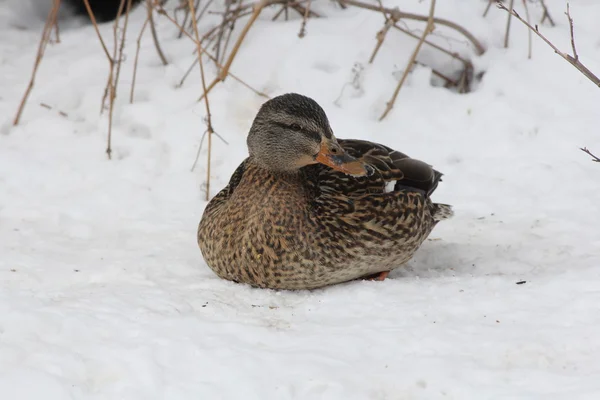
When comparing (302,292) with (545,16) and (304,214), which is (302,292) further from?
(545,16)

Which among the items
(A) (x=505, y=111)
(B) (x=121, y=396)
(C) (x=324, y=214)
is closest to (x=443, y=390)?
(B) (x=121, y=396)

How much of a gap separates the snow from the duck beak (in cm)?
57

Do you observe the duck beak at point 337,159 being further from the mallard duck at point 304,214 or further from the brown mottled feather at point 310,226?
the brown mottled feather at point 310,226

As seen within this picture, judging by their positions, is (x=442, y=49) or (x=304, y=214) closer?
(x=304, y=214)

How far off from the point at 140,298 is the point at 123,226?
1345 millimetres

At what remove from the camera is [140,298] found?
4125 mm

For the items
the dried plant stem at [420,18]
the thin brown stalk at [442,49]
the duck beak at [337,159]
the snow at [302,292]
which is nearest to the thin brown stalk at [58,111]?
the snow at [302,292]

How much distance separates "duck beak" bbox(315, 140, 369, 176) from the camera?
4.34 metres

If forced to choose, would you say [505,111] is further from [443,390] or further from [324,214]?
[443,390]

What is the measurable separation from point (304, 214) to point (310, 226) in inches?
2.8

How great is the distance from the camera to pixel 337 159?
14.3ft

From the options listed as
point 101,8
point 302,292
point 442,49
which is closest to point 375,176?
point 302,292

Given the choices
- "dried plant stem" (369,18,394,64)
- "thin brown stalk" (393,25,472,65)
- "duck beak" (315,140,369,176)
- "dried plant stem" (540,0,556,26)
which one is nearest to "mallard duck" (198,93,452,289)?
"duck beak" (315,140,369,176)

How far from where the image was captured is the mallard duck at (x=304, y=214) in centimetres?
438
